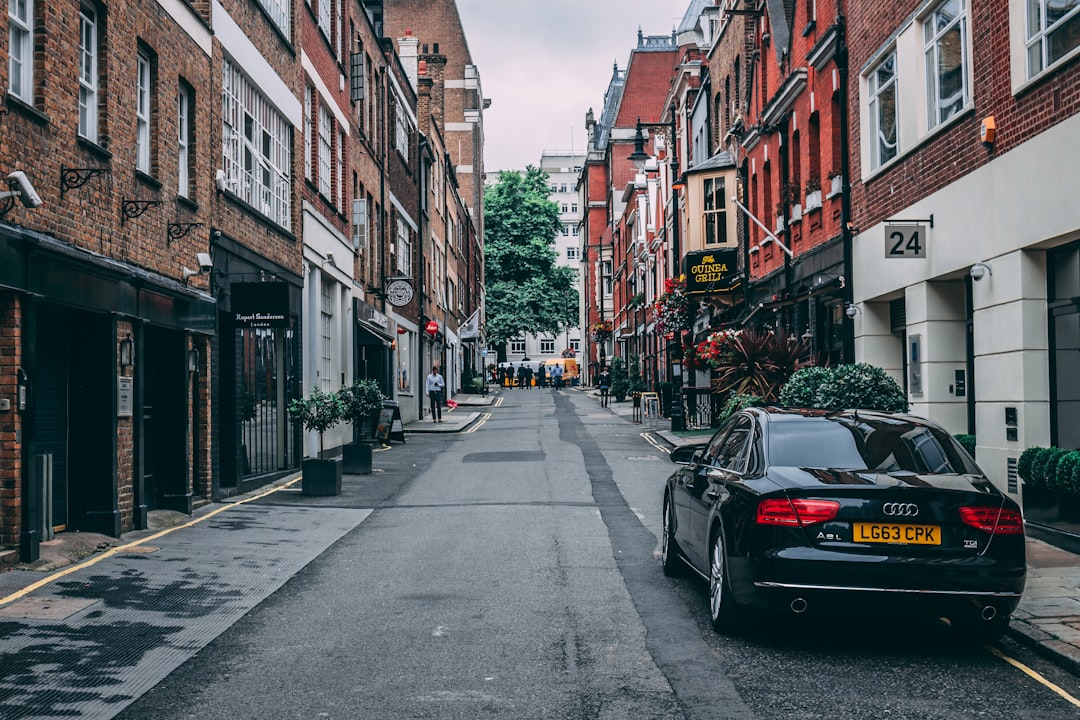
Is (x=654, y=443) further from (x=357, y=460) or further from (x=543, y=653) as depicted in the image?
(x=543, y=653)

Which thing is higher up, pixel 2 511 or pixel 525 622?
pixel 2 511

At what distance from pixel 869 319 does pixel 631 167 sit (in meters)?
→ 60.0

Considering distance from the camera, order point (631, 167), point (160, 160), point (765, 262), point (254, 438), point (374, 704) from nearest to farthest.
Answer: point (374, 704), point (160, 160), point (254, 438), point (765, 262), point (631, 167)

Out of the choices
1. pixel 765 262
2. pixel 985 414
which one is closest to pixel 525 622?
pixel 985 414

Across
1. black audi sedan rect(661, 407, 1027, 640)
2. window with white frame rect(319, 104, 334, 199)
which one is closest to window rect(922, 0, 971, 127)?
black audi sedan rect(661, 407, 1027, 640)

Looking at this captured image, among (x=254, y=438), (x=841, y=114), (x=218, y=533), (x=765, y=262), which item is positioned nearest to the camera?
(x=218, y=533)

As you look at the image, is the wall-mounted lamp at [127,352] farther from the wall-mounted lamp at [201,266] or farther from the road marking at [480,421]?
the road marking at [480,421]

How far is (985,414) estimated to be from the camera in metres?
13.3

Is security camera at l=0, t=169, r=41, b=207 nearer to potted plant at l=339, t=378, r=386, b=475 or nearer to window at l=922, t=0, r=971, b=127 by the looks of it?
potted plant at l=339, t=378, r=386, b=475

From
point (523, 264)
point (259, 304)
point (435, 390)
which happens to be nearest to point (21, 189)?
point (259, 304)

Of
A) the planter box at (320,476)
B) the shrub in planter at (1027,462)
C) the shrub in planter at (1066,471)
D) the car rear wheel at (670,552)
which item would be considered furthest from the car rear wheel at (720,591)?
the planter box at (320,476)

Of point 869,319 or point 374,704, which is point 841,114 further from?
point 374,704

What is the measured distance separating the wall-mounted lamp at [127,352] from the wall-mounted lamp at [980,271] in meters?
9.37

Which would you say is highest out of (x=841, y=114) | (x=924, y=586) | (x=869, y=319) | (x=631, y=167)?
(x=631, y=167)
